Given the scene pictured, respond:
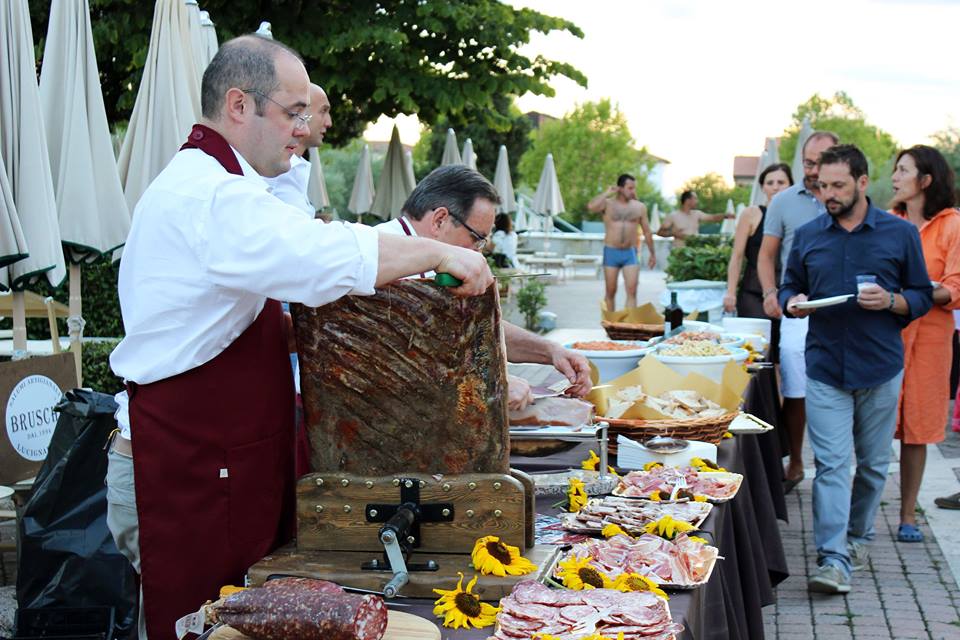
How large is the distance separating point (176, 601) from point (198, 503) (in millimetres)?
219

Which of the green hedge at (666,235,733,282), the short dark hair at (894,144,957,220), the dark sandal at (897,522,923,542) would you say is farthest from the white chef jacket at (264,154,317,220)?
the green hedge at (666,235,733,282)

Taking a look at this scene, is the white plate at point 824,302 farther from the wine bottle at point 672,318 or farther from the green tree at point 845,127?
the green tree at point 845,127

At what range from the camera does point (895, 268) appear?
448 cm

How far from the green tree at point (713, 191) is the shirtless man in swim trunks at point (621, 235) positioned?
2207 inches

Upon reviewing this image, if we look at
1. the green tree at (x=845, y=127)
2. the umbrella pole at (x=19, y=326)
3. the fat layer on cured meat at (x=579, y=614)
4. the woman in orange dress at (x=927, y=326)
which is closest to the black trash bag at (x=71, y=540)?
the umbrella pole at (x=19, y=326)

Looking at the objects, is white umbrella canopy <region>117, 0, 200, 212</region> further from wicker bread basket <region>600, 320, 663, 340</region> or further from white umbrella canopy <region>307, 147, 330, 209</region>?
white umbrella canopy <region>307, 147, 330, 209</region>

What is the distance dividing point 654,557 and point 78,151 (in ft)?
11.7

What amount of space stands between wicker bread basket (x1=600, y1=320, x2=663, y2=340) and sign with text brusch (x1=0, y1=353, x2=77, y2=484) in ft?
9.12

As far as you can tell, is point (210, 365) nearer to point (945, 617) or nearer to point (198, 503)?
point (198, 503)

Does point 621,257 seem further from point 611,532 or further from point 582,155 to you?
point 582,155

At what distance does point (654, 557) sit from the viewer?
7.01 feet

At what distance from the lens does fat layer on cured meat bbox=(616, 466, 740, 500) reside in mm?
2686

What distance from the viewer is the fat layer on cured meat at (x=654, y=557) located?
6.79ft

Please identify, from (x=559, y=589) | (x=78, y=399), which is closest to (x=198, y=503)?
(x=559, y=589)
